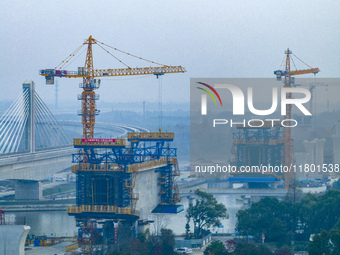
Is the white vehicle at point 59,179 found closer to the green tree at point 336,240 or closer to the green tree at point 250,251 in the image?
the green tree at point 250,251

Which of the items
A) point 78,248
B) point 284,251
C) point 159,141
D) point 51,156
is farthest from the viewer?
point 51,156

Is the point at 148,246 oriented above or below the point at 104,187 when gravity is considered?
below

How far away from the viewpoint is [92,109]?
54.4 m

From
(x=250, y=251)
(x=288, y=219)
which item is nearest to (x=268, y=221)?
(x=288, y=219)

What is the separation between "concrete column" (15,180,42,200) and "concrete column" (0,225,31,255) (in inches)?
1484

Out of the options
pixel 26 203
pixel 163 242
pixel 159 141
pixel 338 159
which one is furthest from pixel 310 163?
pixel 163 242

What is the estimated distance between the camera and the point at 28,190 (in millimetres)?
73062

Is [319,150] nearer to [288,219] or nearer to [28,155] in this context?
[28,155]

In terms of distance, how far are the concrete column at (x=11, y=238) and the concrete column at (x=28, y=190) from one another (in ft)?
124

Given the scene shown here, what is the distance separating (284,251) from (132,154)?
31.9 ft

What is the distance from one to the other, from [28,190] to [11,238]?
38.6 m

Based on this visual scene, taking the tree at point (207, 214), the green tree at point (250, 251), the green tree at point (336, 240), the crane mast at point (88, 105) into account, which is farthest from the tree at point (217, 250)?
the crane mast at point (88, 105)

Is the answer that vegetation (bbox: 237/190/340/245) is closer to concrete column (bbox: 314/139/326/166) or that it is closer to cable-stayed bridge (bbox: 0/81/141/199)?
cable-stayed bridge (bbox: 0/81/141/199)

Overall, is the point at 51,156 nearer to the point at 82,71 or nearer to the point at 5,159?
the point at 5,159
